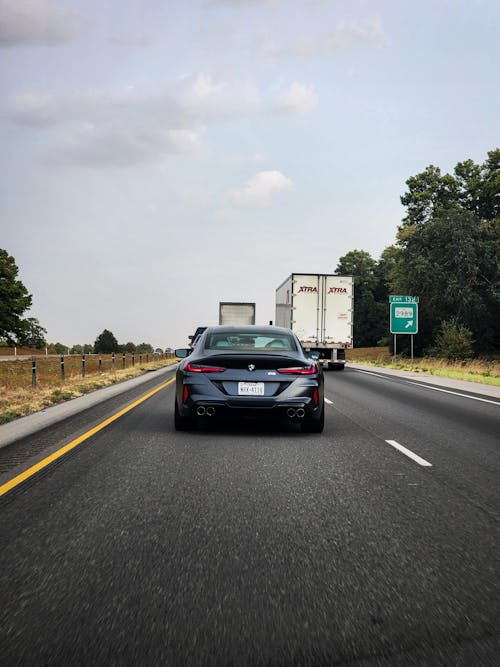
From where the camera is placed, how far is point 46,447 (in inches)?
346

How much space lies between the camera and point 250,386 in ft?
31.1

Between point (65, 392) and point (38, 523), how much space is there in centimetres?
1263

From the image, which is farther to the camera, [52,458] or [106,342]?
[106,342]

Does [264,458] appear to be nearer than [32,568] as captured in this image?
No

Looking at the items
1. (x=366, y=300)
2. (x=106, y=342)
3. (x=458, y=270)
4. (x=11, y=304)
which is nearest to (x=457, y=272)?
(x=458, y=270)

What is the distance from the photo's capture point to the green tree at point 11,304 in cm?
6339

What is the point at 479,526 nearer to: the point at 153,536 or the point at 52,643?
the point at 153,536

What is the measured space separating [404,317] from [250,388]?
2959cm

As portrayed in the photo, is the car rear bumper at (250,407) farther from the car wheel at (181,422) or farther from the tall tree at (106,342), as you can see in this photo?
the tall tree at (106,342)

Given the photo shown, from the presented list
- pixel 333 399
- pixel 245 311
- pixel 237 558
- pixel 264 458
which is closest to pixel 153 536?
pixel 237 558

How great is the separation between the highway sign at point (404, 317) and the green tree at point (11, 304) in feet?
127

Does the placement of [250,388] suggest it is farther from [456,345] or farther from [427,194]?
[427,194]

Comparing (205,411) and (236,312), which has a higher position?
(236,312)

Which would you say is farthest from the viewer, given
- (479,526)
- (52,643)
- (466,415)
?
(466,415)
